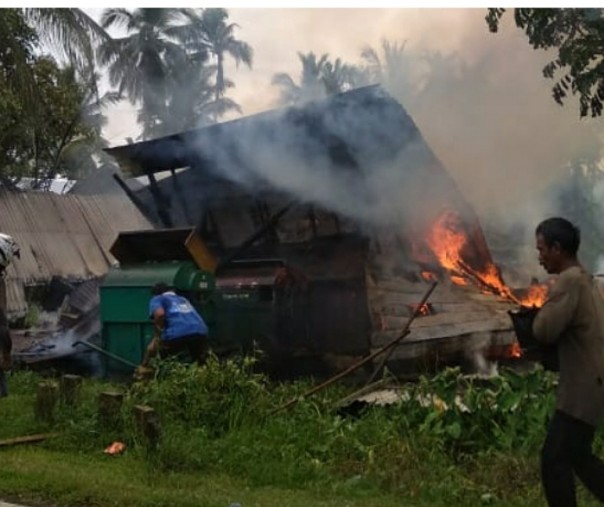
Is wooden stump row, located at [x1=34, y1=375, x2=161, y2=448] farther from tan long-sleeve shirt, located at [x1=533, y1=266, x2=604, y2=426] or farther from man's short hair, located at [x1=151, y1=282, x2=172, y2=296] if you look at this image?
tan long-sleeve shirt, located at [x1=533, y1=266, x2=604, y2=426]

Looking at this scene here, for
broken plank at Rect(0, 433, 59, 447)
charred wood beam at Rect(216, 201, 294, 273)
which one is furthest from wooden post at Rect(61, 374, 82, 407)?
charred wood beam at Rect(216, 201, 294, 273)

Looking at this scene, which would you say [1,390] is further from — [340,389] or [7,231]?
[7,231]

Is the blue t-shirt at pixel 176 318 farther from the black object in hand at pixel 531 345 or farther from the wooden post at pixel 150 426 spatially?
the black object in hand at pixel 531 345

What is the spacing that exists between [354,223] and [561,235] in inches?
231

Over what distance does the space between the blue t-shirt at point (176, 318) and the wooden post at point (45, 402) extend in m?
1.51

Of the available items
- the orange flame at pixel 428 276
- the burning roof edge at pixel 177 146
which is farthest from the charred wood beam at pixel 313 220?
the orange flame at pixel 428 276

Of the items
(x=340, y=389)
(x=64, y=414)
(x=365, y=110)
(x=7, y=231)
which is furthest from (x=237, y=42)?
(x=7, y=231)

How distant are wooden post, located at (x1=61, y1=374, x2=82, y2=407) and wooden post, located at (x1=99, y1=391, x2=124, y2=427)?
0.79 metres

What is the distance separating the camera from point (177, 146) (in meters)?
10.0

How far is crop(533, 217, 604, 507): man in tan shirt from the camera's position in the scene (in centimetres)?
347

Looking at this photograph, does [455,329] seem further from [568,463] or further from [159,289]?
[568,463]

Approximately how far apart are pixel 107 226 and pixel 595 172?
10066 millimetres

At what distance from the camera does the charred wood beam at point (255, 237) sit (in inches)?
380

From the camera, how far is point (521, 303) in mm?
9383
